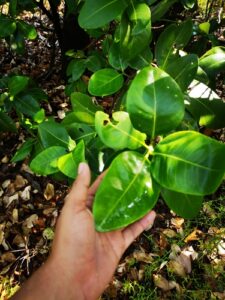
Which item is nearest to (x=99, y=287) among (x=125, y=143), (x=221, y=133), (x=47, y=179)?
(x=125, y=143)

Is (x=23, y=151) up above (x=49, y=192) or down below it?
above

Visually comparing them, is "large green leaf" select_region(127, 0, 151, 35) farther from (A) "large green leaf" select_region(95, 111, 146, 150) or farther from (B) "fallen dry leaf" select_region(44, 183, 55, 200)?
(B) "fallen dry leaf" select_region(44, 183, 55, 200)

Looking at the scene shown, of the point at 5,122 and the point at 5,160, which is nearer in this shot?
the point at 5,122

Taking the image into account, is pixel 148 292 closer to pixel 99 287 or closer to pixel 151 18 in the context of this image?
pixel 99 287

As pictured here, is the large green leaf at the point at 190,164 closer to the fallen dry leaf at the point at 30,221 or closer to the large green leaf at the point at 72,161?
the large green leaf at the point at 72,161

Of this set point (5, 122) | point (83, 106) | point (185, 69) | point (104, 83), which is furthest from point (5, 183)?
point (185, 69)

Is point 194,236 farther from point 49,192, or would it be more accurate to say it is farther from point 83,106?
point 83,106

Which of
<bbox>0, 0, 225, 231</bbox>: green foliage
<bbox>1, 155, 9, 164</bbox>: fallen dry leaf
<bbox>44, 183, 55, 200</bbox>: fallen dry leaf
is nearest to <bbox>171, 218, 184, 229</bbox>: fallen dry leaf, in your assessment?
<bbox>44, 183, 55, 200</bbox>: fallen dry leaf
